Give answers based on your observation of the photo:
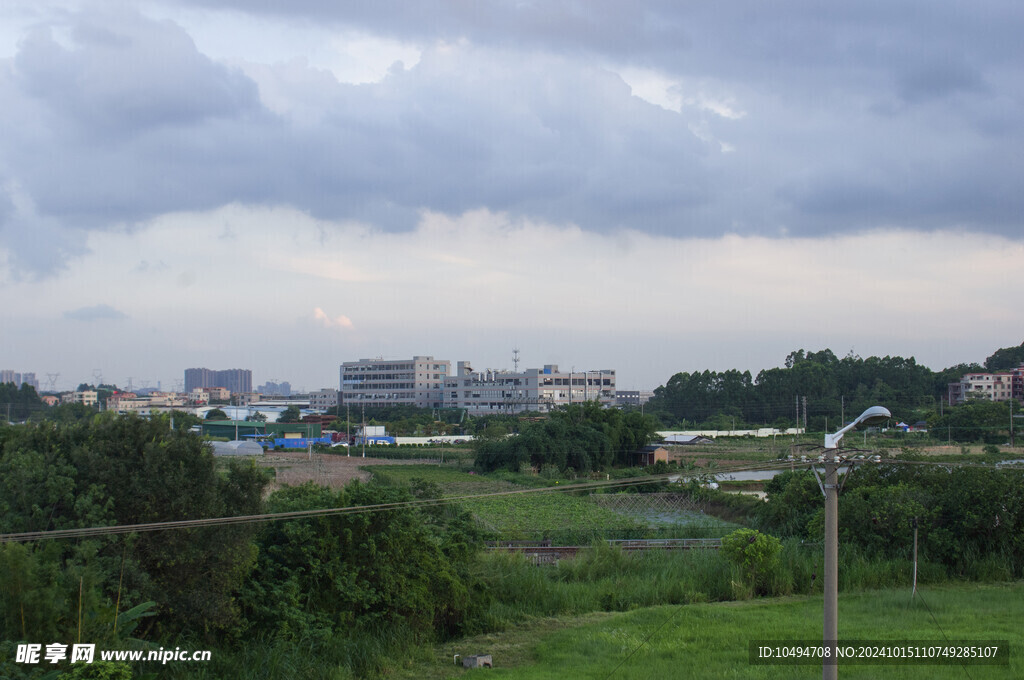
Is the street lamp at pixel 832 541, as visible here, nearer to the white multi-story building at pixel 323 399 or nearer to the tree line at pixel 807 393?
the tree line at pixel 807 393

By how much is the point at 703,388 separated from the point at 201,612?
3010 inches

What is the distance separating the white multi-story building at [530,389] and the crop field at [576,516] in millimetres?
46515

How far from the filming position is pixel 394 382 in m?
108

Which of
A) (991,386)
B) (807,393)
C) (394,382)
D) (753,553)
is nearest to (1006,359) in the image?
(991,386)

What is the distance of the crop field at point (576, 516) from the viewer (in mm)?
22969

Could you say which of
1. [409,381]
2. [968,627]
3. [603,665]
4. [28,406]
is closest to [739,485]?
[968,627]

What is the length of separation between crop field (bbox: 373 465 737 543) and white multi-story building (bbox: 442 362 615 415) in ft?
153

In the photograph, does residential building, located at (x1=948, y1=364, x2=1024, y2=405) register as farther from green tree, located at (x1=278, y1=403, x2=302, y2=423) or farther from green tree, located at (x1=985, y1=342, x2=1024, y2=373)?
green tree, located at (x1=278, y1=403, x2=302, y2=423)

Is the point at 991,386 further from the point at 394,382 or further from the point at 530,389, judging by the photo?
the point at 394,382

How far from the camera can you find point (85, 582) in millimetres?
8727

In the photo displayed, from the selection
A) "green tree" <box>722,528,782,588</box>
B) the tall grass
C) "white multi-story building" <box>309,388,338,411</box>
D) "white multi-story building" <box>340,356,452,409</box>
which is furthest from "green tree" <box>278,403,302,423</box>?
"green tree" <box>722,528,782,588</box>

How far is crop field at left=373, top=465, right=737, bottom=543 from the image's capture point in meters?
23.0

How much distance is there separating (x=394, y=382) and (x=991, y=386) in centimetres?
6927

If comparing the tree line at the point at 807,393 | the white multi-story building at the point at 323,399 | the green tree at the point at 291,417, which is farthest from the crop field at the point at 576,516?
the white multi-story building at the point at 323,399
